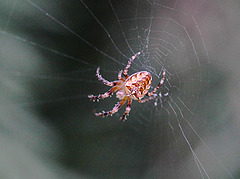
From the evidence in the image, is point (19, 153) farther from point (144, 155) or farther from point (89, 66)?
point (144, 155)

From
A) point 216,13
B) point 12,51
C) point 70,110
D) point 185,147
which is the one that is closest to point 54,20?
point 12,51

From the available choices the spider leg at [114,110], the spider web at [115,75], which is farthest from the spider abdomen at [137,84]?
the spider web at [115,75]

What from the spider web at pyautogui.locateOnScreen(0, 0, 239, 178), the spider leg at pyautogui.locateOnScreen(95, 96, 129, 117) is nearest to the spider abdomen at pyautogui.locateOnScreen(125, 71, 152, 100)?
the spider leg at pyautogui.locateOnScreen(95, 96, 129, 117)

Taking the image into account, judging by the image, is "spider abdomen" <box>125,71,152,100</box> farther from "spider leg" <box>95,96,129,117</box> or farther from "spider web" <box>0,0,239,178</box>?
"spider web" <box>0,0,239,178</box>

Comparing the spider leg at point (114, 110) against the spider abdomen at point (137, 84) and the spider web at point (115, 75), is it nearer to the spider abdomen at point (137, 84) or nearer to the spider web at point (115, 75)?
the spider abdomen at point (137, 84)

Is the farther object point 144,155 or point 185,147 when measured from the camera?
point 144,155
